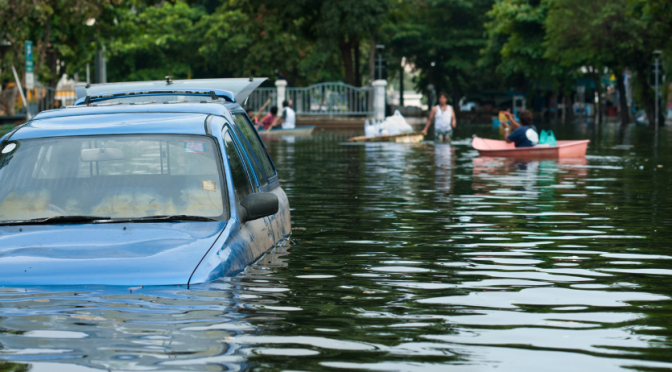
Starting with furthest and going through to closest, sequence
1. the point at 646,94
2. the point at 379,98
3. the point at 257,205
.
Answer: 1. the point at 646,94
2. the point at 379,98
3. the point at 257,205

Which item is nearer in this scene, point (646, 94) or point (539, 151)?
point (539, 151)

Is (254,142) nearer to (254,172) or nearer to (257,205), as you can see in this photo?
(254,172)

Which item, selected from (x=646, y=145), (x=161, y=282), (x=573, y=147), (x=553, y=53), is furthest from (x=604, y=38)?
(x=161, y=282)

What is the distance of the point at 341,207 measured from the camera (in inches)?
496

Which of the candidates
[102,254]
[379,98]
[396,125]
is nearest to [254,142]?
[102,254]

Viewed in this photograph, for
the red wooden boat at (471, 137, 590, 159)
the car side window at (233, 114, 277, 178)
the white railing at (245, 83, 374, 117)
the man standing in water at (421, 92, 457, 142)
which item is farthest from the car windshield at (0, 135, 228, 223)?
the white railing at (245, 83, 374, 117)

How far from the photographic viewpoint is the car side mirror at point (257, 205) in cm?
618

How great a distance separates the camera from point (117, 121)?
6.49m

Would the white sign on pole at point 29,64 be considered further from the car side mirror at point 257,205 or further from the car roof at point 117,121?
the car side mirror at point 257,205

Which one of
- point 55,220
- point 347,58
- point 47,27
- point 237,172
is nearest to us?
point 55,220

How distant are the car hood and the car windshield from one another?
10.4 inches

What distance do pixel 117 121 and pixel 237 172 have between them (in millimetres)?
815

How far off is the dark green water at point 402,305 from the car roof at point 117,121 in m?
1.04

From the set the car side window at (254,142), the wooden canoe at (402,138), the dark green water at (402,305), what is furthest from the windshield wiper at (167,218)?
the wooden canoe at (402,138)
